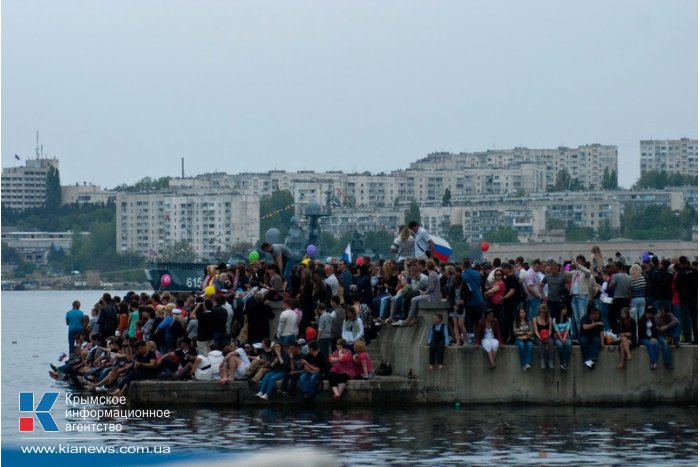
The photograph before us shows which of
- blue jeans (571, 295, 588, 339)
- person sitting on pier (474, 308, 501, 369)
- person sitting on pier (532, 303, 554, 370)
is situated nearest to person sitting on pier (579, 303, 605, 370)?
blue jeans (571, 295, 588, 339)

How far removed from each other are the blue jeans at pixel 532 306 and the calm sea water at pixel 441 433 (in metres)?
1.60

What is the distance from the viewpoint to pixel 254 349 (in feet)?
98.2

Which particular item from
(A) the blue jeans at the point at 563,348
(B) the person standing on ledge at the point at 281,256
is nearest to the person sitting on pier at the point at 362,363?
(A) the blue jeans at the point at 563,348

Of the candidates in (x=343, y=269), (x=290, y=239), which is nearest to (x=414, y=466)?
(x=343, y=269)

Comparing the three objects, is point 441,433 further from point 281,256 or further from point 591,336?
point 281,256

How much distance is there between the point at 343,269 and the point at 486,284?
4788mm

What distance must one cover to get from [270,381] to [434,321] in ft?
9.25

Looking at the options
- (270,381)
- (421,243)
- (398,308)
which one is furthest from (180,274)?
(270,381)

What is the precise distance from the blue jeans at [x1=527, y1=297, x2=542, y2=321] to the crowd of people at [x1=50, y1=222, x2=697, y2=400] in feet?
0.05

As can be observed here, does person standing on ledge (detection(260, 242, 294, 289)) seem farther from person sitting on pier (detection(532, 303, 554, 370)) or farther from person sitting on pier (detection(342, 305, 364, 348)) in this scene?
person sitting on pier (detection(532, 303, 554, 370))

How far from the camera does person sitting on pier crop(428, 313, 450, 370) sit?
93.3 feet

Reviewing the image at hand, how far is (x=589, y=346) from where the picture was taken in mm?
28547

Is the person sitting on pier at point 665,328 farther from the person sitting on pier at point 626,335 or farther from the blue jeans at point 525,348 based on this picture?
the blue jeans at point 525,348

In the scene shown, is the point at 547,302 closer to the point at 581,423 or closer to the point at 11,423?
the point at 581,423
